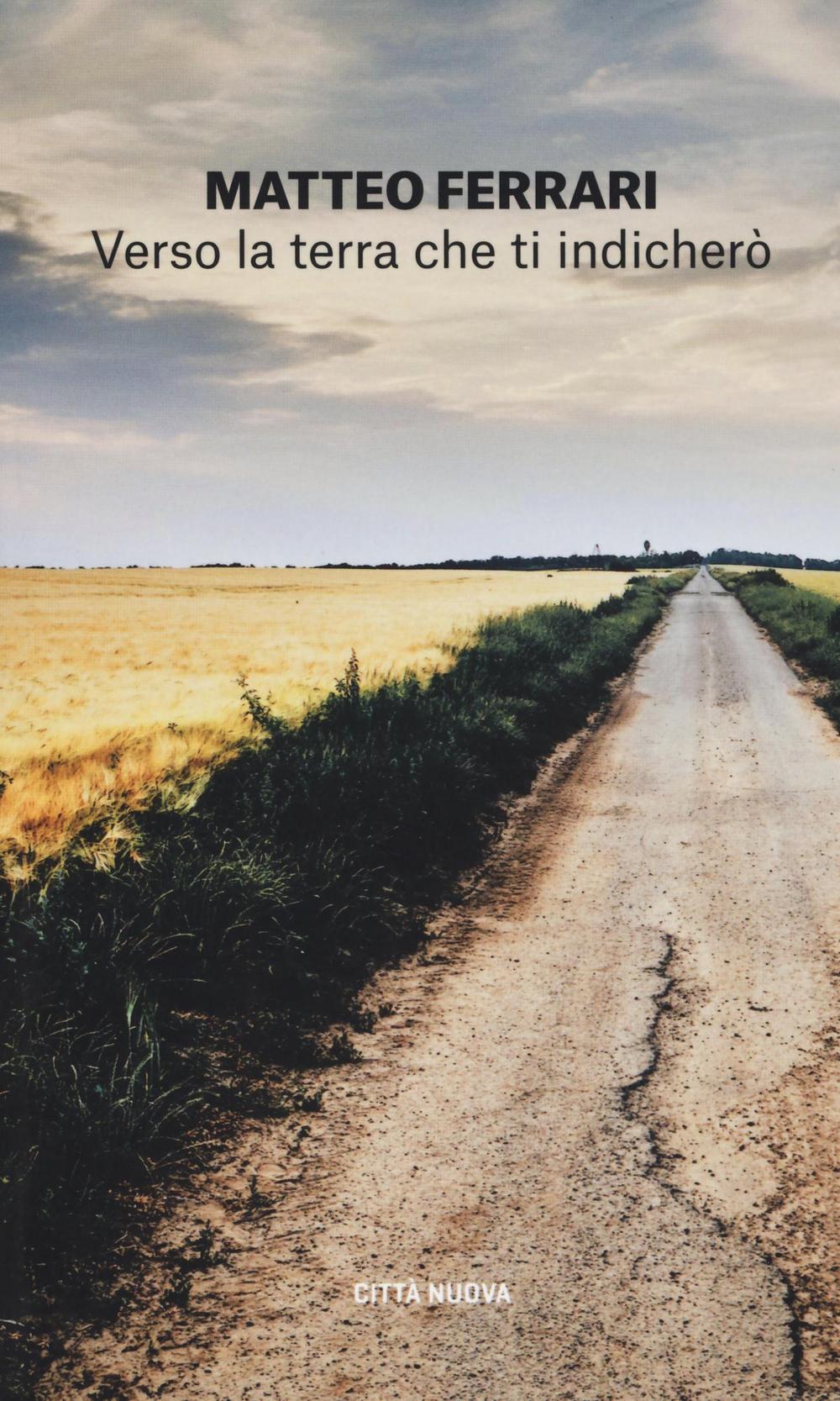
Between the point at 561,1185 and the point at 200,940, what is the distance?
231cm

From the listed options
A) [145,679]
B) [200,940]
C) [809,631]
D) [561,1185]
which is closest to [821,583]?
[809,631]

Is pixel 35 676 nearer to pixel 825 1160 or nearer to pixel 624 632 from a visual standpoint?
pixel 825 1160

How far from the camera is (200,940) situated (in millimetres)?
4977

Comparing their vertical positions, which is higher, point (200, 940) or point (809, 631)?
point (809, 631)

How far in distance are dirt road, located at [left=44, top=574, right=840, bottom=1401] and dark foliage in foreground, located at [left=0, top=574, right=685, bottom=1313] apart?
0.38m

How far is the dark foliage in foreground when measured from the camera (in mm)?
3514

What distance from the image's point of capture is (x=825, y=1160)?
3.81m

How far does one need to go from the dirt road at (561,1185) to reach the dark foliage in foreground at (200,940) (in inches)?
14.8

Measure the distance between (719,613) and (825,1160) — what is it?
38.6 m

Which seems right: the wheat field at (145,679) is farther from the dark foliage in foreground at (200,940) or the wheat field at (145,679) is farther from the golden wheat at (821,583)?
the golden wheat at (821,583)

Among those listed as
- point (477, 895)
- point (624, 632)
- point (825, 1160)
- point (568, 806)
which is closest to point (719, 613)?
point (624, 632)

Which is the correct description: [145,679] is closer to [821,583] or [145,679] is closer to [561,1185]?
[561,1185]

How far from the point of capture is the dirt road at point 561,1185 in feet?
9.29

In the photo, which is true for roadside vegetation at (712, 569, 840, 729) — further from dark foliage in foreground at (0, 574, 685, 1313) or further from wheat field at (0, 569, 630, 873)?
dark foliage in foreground at (0, 574, 685, 1313)
